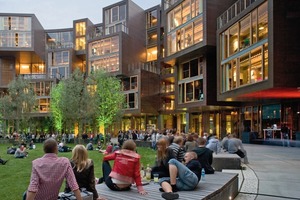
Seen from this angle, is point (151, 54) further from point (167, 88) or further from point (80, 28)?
point (80, 28)

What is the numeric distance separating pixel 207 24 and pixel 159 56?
2579cm

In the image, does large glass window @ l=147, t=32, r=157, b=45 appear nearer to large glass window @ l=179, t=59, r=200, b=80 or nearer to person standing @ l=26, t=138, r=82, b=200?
large glass window @ l=179, t=59, r=200, b=80

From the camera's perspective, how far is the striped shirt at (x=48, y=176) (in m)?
4.03

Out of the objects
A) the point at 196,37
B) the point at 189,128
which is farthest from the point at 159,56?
the point at 196,37

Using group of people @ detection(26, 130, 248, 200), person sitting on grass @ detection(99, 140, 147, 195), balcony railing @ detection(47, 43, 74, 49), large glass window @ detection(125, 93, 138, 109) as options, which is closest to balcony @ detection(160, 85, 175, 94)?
large glass window @ detection(125, 93, 138, 109)

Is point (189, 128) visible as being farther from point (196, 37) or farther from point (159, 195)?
point (159, 195)

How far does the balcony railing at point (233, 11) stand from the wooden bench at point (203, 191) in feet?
64.9

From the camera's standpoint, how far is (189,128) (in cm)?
4466

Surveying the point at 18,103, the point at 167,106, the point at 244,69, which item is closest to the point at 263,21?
the point at 244,69

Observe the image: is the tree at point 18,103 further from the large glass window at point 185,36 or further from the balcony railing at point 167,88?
the balcony railing at point 167,88

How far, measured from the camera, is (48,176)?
13.4ft

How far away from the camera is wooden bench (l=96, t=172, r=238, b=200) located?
213 inches

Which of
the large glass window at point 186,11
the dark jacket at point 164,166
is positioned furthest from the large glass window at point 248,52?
the dark jacket at point 164,166

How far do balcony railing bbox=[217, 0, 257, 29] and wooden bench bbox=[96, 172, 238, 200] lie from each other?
64.9ft
